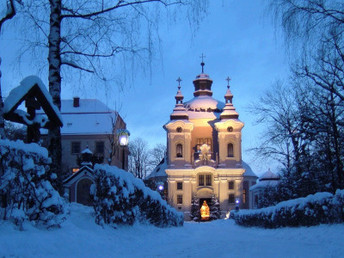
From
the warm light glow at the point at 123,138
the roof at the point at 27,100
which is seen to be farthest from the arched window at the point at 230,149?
the roof at the point at 27,100

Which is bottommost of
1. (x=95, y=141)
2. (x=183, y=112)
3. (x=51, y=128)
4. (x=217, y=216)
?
(x=217, y=216)

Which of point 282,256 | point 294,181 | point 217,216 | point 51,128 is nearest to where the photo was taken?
point 282,256

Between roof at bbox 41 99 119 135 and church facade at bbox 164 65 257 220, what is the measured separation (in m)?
8.31

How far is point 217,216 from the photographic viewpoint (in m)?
54.3

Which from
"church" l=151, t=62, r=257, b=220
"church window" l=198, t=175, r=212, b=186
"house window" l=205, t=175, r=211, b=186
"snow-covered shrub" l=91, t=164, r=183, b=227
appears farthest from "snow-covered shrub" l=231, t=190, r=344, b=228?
"house window" l=205, t=175, r=211, b=186

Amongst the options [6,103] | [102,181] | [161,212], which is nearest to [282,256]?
[102,181]

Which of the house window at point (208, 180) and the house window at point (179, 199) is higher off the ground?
the house window at point (208, 180)

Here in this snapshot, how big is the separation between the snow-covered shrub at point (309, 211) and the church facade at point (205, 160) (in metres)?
37.7

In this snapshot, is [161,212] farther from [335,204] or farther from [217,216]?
[217,216]

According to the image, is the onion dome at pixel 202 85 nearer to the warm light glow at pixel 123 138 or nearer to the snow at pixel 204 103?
the snow at pixel 204 103

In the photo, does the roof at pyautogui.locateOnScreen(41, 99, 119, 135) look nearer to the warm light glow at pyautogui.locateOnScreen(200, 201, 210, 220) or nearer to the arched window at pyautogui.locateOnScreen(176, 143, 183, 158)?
the arched window at pyautogui.locateOnScreen(176, 143, 183, 158)

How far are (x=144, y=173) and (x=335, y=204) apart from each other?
214 ft

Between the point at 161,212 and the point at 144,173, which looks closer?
the point at 161,212

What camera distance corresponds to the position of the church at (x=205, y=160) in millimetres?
56438
